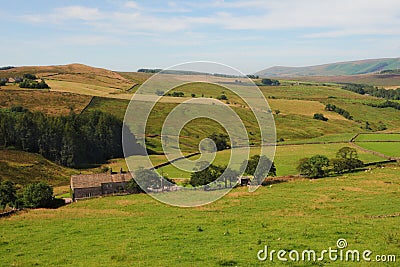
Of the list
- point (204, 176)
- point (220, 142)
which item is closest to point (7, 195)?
point (204, 176)

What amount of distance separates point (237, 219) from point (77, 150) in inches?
2622

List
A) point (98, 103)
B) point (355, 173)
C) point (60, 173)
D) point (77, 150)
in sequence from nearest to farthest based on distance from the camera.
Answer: point (355, 173) → point (60, 173) → point (77, 150) → point (98, 103)

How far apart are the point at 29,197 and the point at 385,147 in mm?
73016

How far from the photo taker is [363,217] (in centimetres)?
2922

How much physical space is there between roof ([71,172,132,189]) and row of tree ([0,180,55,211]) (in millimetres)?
7397

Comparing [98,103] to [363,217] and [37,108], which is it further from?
[363,217]

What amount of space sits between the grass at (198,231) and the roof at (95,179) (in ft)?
41.6

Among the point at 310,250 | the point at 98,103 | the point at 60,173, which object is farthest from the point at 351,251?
the point at 98,103

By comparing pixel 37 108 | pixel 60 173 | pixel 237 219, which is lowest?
pixel 60 173

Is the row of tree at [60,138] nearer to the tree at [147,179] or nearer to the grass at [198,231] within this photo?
the tree at [147,179]

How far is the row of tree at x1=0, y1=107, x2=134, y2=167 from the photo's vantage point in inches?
3305

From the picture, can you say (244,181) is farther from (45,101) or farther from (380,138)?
(45,101)

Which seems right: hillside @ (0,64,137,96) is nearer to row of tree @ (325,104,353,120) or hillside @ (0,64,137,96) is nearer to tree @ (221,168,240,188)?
row of tree @ (325,104,353,120)

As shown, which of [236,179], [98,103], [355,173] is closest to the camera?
[236,179]
